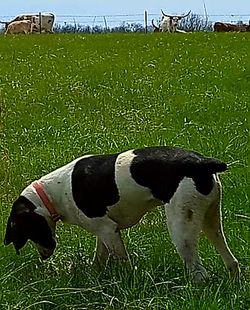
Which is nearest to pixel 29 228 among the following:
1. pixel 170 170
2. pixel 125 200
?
pixel 125 200

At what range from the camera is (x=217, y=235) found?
5898 mm

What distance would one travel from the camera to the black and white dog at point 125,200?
5570 millimetres

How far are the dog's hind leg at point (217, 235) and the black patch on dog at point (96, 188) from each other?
2.20 ft

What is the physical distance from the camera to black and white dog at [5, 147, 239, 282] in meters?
5.57

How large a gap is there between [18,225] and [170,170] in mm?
1272

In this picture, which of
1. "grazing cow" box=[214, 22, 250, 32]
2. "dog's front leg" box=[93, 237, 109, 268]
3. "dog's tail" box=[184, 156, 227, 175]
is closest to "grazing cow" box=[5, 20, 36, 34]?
"grazing cow" box=[214, 22, 250, 32]

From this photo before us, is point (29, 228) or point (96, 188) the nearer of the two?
point (96, 188)

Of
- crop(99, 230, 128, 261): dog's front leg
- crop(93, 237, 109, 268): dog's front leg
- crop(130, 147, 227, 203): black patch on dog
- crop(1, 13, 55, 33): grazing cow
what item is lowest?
crop(1, 13, 55, 33): grazing cow

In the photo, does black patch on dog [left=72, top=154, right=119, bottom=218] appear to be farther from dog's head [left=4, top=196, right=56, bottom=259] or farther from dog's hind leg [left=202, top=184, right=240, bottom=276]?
dog's hind leg [left=202, top=184, right=240, bottom=276]

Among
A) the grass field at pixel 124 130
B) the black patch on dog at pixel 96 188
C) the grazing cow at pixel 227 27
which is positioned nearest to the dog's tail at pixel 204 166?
the black patch on dog at pixel 96 188

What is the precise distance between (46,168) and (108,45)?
16.0 meters

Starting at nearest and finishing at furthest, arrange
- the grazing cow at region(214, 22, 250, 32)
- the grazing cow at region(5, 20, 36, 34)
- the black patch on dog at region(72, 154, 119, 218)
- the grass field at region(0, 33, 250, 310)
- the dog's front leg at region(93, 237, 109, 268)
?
the grass field at region(0, 33, 250, 310), the black patch on dog at region(72, 154, 119, 218), the dog's front leg at region(93, 237, 109, 268), the grazing cow at region(214, 22, 250, 32), the grazing cow at region(5, 20, 36, 34)

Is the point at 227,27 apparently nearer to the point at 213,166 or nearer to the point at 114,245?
the point at 114,245

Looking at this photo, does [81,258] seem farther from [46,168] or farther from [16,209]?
[46,168]
